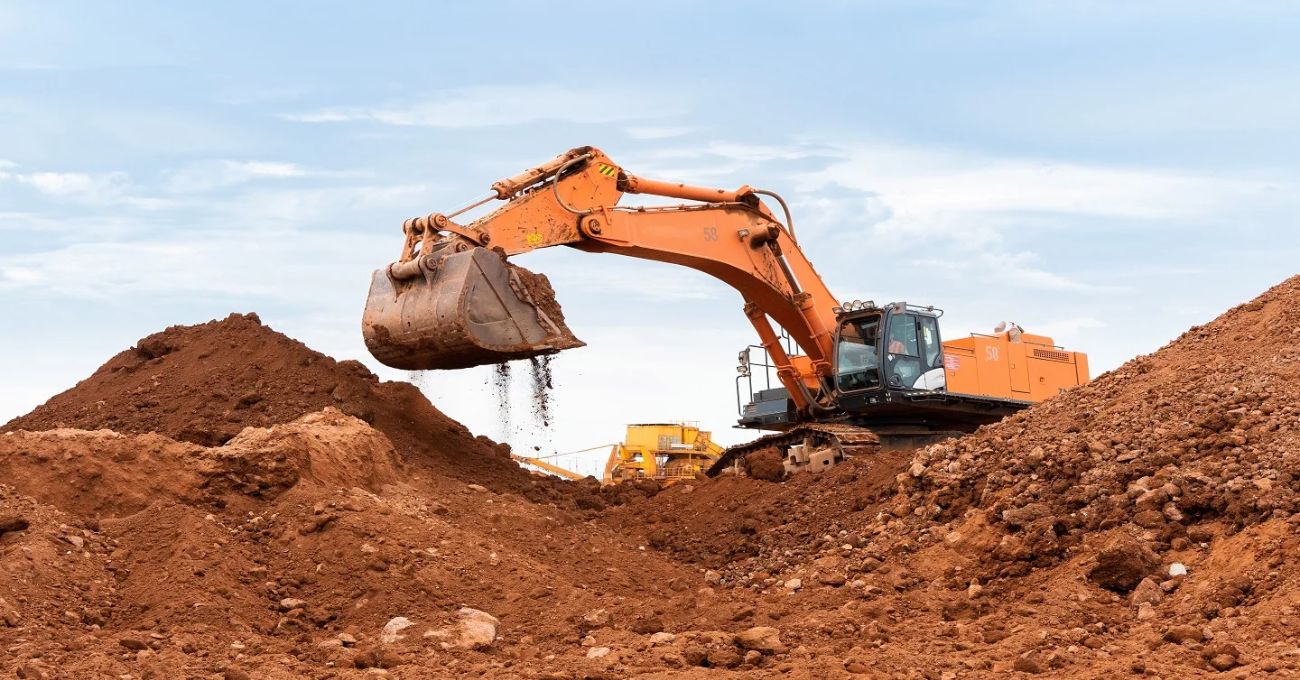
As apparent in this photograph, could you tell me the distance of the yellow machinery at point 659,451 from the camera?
25531 millimetres

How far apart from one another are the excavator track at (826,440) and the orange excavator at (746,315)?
0.06ft

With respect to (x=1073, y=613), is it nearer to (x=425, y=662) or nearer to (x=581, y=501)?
(x=425, y=662)

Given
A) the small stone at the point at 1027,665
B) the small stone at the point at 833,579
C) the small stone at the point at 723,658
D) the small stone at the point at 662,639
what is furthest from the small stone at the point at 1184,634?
the small stone at the point at 833,579

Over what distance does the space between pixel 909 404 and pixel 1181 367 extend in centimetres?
398

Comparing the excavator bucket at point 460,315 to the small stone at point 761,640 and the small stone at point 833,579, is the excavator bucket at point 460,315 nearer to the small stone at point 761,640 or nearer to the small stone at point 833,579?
the small stone at point 833,579

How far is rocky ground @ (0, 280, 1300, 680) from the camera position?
813 centimetres

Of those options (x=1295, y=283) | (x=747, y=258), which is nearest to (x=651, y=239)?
(x=747, y=258)

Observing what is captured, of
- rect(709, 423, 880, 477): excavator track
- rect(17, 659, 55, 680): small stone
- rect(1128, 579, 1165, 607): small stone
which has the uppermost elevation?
rect(709, 423, 880, 477): excavator track

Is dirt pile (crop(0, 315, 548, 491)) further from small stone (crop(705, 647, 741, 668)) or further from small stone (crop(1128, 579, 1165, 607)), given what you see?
small stone (crop(1128, 579, 1165, 607))

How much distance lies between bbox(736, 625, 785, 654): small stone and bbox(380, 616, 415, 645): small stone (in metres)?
2.15

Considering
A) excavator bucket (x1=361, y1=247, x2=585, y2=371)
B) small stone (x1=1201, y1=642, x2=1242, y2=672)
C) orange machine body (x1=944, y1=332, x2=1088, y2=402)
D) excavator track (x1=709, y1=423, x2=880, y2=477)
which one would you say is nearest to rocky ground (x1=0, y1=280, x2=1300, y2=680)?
small stone (x1=1201, y1=642, x2=1242, y2=672)

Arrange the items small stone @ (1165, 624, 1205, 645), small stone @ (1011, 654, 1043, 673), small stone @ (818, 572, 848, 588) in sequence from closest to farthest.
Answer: small stone @ (1011, 654, 1043, 673), small stone @ (1165, 624, 1205, 645), small stone @ (818, 572, 848, 588)

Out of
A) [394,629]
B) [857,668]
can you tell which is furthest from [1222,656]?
[394,629]

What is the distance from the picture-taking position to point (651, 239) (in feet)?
48.7
